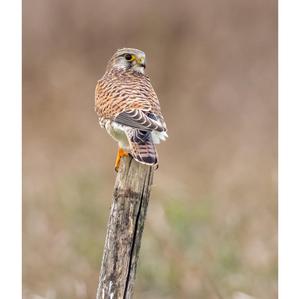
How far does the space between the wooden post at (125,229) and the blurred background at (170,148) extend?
1727 millimetres

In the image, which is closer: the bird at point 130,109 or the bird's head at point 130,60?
the bird at point 130,109

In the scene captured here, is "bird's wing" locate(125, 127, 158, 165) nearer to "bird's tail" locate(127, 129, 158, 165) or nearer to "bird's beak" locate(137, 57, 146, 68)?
"bird's tail" locate(127, 129, 158, 165)

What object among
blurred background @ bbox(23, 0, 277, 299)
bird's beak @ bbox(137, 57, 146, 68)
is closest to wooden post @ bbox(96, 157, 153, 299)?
bird's beak @ bbox(137, 57, 146, 68)

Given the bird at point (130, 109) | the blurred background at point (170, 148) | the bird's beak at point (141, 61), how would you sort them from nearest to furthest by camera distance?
the bird at point (130, 109) < the bird's beak at point (141, 61) < the blurred background at point (170, 148)

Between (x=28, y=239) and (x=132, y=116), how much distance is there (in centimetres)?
270

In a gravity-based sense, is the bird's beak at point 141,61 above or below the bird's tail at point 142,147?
above

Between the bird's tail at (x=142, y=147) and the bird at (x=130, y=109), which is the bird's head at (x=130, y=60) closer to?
the bird at (x=130, y=109)

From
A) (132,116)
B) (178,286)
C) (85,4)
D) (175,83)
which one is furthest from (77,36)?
(132,116)

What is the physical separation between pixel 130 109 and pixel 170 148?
5.08 m

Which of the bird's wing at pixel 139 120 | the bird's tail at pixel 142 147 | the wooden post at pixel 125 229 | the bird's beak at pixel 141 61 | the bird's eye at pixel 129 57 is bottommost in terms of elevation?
the wooden post at pixel 125 229

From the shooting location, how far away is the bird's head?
5.52 meters

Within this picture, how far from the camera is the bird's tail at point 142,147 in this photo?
4.33 metres

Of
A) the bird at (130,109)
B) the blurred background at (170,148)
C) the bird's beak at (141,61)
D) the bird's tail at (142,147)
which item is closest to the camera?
the bird's tail at (142,147)

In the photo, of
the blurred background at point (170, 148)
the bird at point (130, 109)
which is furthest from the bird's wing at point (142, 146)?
the blurred background at point (170, 148)
